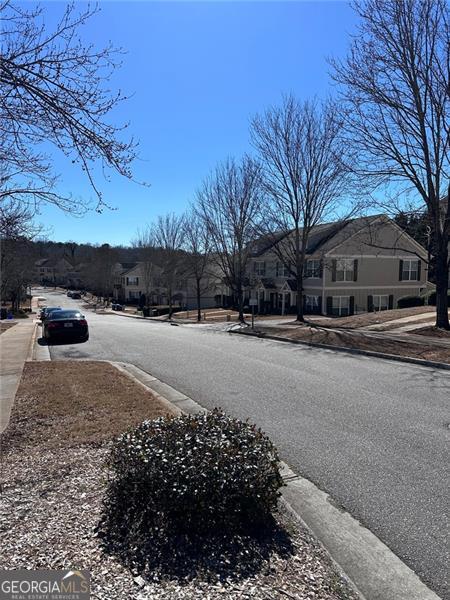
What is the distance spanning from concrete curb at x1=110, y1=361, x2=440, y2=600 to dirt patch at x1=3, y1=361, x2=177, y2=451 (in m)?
2.31

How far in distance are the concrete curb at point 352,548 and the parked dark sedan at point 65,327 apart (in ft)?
50.7

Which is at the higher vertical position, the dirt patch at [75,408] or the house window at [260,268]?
the house window at [260,268]

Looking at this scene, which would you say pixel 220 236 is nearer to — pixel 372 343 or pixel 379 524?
pixel 372 343

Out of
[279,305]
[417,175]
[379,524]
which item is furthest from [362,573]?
[279,305]

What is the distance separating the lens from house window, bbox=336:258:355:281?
40.8 meters

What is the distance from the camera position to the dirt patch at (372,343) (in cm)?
1284

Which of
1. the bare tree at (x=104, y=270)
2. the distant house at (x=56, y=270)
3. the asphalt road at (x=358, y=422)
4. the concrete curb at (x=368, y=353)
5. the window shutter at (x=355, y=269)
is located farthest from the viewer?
the distant house at (x=56, y=270)

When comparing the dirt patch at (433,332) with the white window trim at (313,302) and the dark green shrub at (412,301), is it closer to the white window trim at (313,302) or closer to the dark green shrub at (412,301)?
the dark green shrub at (412,301)

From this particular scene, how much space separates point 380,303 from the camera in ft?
144

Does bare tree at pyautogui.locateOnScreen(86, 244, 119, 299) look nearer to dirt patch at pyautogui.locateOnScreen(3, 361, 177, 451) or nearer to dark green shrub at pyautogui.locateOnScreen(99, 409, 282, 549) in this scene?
dirt patch at pyautogui.locateOnScreen(3, 361, 177, 451)

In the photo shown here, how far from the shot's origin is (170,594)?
253 cm

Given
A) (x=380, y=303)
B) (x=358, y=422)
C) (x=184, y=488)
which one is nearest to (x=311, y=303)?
(x=380, y=303)

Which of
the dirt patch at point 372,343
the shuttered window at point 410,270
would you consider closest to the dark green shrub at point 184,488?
the dirt patch at point 372,343

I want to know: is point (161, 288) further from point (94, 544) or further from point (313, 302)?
point (94, 544)
